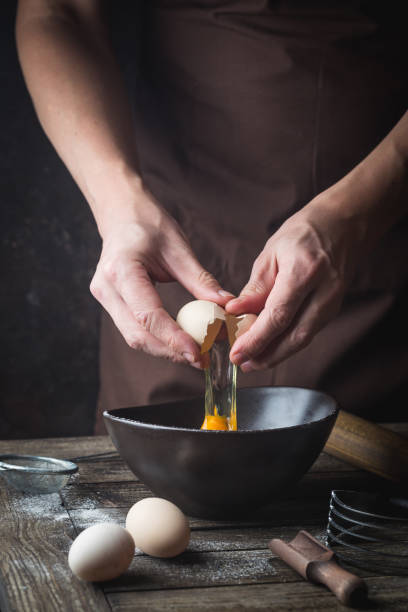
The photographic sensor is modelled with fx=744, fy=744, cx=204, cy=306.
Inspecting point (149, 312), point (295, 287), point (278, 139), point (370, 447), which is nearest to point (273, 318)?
point (295, 287)

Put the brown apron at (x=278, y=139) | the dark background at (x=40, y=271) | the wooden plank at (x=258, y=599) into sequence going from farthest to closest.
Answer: the dark background at (x=40, y=271) < the brown apron at (x=278, y=139) < the wooden plank at (x=258, y=599)

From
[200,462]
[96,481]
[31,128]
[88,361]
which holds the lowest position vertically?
[88,361]

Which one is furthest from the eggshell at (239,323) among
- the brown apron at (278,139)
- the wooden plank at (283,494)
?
the brown apron at (278,139)

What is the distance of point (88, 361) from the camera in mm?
1984

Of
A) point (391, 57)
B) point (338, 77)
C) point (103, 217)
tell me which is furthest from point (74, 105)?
point (391, 57)

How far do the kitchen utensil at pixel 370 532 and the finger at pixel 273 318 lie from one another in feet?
0.69

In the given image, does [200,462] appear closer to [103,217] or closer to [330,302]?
[330,302]

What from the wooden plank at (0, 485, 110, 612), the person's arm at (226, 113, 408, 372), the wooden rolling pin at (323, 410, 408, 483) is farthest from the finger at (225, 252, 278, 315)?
the wooden plank at (0, 485, 110, 612)

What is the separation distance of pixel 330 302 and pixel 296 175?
0.46m

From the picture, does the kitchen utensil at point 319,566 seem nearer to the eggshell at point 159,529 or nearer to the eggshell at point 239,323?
the eggshell at point 159,529

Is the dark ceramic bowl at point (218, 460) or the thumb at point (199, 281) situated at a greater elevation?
the thumb at point (199, 281)

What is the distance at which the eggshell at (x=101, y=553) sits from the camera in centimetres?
70

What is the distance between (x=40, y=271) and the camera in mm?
1895

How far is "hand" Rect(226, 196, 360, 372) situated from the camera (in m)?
0.96
